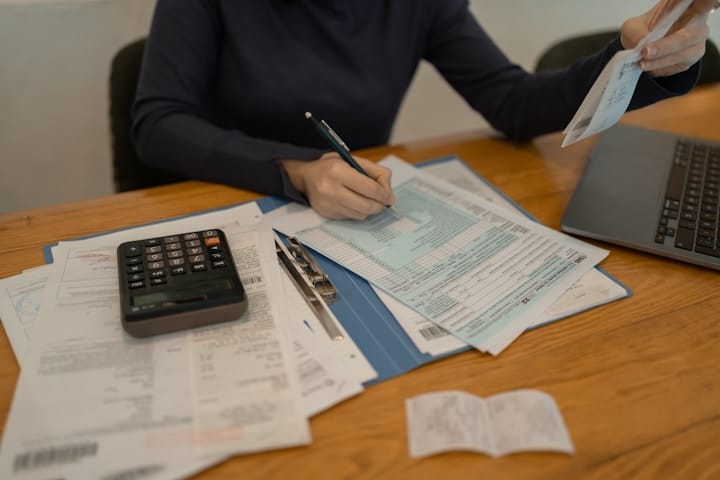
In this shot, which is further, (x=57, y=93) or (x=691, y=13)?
(x=57, y=93)

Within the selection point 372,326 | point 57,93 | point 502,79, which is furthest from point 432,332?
Answer: point 57,93

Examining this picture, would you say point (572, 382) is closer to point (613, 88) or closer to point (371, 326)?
point (371, 326)

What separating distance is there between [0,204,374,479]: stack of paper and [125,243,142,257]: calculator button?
3 cm

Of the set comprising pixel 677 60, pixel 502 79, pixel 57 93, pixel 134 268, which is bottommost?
pixel 57 93

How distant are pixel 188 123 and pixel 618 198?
63cm

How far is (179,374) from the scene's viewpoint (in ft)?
1.62

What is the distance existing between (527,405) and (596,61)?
561 millimetres

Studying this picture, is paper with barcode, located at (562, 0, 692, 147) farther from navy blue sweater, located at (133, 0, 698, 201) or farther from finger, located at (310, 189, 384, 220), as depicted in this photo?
finger, located at (310, 189, 384, 220)

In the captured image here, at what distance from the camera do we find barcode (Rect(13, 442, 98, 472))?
418mm

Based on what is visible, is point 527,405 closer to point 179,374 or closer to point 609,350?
point 609,350

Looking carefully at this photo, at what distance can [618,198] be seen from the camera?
78 cm

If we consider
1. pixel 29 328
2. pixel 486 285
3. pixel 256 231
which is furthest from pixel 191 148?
pixel 486 285

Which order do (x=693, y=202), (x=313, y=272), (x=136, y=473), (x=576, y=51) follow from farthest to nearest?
1. (x=576, y=51)
2. (x=693, y=202)
3. (x=313, y=272)
4. (x=136, y=473)

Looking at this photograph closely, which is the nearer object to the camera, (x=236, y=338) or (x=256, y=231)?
(x=236, y=338)
